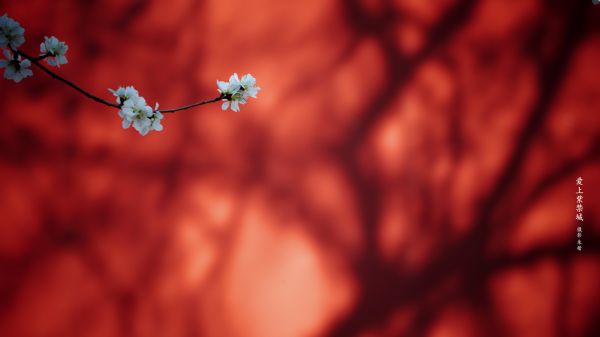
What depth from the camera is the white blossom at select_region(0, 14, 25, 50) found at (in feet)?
2.54

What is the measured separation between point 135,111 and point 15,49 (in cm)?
26

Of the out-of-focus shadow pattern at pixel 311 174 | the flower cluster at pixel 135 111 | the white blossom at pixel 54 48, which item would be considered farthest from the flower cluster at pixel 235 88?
the out-of-focus shadow pattern at pixel 311 174

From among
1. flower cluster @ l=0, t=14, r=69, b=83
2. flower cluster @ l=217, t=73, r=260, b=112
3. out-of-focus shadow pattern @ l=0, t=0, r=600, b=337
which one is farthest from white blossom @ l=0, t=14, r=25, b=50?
out-of-focus shadow pattern @ l=0, t=0, r=600, b=337

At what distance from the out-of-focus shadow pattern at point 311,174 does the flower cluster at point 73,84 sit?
642 mm

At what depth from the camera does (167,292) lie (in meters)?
1.61

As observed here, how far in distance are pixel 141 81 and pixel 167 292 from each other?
900 mm

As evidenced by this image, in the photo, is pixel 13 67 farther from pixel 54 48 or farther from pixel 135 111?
pixel 135 111

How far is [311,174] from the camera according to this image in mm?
1699

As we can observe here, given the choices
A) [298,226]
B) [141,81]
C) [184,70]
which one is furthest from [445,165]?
[141,81]

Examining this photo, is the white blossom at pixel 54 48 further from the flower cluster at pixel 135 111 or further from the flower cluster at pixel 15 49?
the flower cluster at pixel 135 111

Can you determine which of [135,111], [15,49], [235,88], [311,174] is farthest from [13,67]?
[311,174]

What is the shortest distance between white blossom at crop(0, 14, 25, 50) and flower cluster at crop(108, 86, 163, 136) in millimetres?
210

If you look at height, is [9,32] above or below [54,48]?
below

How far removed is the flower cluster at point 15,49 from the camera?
775 mm
